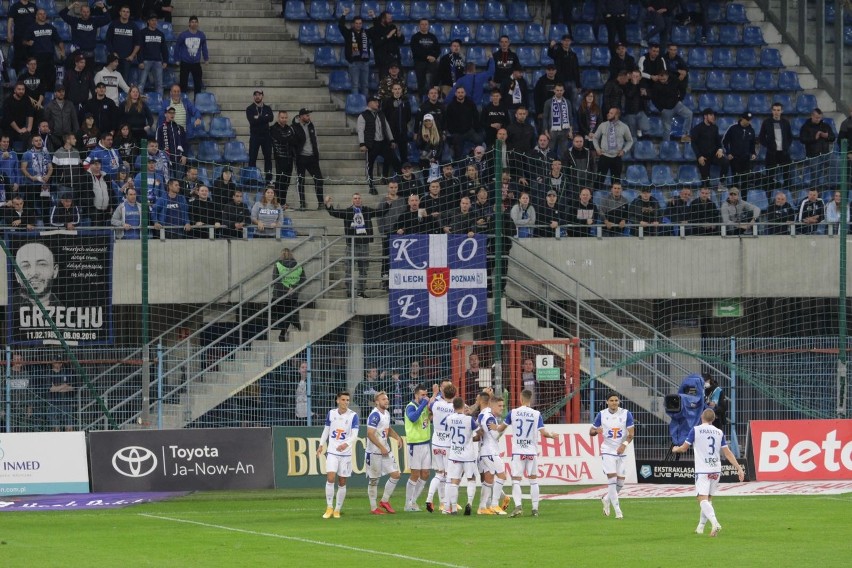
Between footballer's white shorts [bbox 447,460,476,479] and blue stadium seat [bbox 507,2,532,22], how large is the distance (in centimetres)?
1808

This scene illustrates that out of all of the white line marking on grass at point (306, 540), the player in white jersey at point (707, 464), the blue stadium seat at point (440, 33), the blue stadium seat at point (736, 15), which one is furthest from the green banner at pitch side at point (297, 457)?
the blue stadium seat at point (736, 15)

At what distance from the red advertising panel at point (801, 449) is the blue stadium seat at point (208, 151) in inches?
513

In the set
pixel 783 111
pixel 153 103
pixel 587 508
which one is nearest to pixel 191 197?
pixel 153 103

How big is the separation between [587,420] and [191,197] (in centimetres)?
886

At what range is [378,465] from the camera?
2397 cm

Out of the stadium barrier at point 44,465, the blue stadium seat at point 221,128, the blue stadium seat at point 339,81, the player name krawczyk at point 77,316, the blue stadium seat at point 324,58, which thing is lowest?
the stadium barrier at point 44,465

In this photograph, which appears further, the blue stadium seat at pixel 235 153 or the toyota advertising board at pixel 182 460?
the blue stadium seat at pixel 235 153

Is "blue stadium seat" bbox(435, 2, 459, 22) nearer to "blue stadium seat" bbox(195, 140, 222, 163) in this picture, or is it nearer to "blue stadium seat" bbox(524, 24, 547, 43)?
"blue stadium seat" bbox(524, 24, 547, 43)

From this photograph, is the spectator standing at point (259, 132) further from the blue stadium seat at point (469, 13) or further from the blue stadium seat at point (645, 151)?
the blue stadium seat at point (645, 151)

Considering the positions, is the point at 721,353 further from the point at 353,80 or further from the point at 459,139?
the point at 353,80

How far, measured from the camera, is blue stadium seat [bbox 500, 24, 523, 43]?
38.1 meters

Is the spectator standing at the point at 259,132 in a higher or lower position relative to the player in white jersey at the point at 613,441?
higher

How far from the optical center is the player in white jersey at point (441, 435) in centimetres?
2364

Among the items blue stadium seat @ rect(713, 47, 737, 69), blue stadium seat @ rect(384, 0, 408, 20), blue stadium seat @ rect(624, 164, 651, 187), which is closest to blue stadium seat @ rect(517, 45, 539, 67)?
blue stadium seat @ rect(384, 0, 408, 20)
